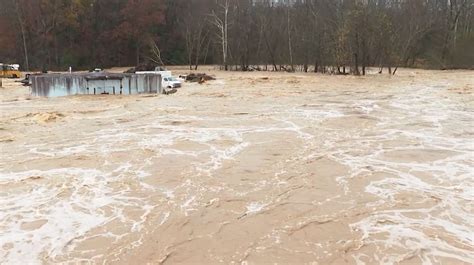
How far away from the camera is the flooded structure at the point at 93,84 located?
27.9m

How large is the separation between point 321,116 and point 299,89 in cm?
1165

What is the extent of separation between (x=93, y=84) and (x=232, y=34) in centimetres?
3115

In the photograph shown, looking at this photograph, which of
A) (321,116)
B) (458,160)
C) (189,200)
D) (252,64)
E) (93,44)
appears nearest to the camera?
(189,200)

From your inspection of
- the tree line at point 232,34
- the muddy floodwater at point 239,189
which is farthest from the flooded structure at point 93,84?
the tree line at point 232,34

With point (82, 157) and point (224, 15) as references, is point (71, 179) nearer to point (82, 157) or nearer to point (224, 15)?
point (82, 157)

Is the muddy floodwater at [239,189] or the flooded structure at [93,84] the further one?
the flooded structure at [93,84]

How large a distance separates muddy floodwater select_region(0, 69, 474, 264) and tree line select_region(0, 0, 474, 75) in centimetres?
2908

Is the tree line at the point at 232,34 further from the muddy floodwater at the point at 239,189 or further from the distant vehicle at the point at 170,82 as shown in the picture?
the muddy floodwater at the point at 239,189

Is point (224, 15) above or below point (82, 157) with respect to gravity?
above

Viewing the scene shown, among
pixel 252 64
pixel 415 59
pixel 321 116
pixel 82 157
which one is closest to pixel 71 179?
pixel 82 157

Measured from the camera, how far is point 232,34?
5738cm

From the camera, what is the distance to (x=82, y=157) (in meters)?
11.9

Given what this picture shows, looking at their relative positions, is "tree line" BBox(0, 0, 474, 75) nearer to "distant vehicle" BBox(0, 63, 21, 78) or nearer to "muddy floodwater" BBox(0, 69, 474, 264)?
"distant vehicle" BBox(0, 63, 21, 78)

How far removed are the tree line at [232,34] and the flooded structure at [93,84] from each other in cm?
2048
